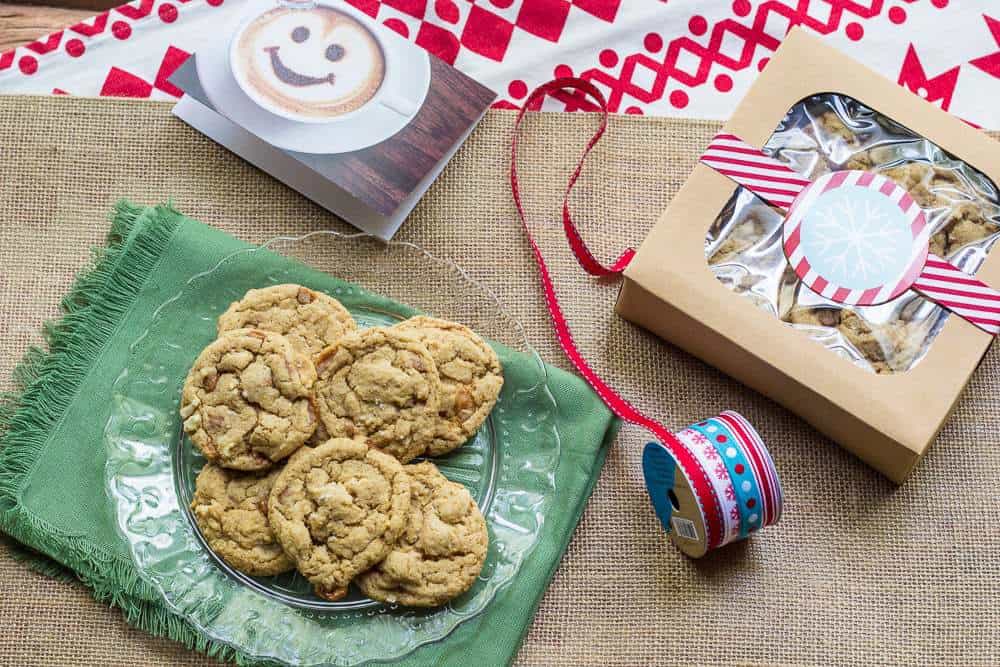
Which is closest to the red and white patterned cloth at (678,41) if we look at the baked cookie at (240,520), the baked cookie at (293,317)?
the baked cookie at (293,317)

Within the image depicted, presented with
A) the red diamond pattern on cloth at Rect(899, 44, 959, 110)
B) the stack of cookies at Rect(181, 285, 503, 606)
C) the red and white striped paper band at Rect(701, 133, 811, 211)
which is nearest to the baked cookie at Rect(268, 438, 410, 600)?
the stack of cookies at Rect(181, 285, 503, 606)

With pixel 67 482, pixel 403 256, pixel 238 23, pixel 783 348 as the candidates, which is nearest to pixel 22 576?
pixel 67 482

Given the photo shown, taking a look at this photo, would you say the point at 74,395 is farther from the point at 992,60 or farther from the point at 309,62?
the point at 992,60

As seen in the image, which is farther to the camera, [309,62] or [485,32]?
[485,32]

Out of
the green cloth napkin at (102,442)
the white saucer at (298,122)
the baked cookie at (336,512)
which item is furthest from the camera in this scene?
the white saucer at (298,122)

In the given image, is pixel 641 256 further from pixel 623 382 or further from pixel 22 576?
pixel 22 576

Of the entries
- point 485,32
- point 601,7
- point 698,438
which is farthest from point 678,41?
point 698,438

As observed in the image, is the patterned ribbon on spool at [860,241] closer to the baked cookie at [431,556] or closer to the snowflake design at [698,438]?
the snowflake design at [698,438]
